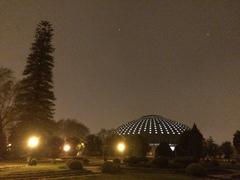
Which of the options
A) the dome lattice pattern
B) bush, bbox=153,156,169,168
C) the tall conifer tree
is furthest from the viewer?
the dome lattice pattern

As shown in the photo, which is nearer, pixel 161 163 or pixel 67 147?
pixel 161 163

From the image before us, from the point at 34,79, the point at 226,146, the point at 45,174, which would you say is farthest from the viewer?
the point at 226,146

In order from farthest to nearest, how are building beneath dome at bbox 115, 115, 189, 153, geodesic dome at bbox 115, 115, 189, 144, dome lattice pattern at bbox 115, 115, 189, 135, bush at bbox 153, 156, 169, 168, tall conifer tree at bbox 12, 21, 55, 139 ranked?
dome lattice pattern at bbox 115, 115, 189, 135
geodesic dome at bbox 115, 115, 189, 144
building beneath dome at bbox 115, 115, 189, 153
tall conifer tree at bbox 12, 21, 55, 139
bush at bbox 153, 156, 169, 168

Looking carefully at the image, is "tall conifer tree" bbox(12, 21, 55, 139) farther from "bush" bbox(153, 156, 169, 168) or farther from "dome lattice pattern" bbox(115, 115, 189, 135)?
"dome lattice pattern" bbox(115, 115, 189, 135)

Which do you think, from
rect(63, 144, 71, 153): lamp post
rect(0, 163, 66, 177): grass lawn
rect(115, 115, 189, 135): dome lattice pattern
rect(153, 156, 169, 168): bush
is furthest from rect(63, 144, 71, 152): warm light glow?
rect(115, 115, 189, 135): dome lattice pattern

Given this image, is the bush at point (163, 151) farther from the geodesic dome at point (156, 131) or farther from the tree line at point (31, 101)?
the geodesic dome at point (156, 131)

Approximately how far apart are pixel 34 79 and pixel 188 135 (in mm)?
29367

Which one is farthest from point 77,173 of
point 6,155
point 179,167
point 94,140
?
point 94,140

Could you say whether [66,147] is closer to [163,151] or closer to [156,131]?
[163,151]

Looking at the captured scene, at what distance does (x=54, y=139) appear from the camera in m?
82.4

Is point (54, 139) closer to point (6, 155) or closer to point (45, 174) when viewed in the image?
point (6, 155)

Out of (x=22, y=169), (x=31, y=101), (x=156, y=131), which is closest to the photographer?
Result: (x=22, y=169)

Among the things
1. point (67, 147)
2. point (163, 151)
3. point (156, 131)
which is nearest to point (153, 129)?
point (156, 131)

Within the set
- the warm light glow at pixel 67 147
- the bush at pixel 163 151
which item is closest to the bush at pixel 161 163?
the bush at pixel 163 151
